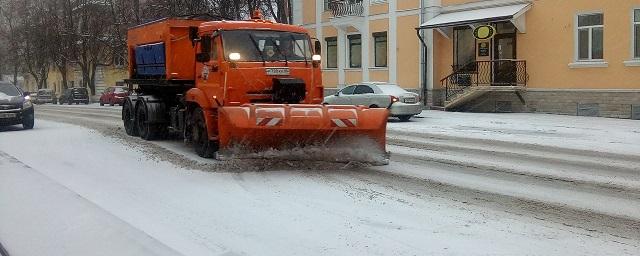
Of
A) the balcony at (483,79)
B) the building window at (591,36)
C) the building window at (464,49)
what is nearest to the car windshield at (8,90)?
the balcony at (483,79)

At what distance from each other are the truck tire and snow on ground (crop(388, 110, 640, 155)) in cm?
700

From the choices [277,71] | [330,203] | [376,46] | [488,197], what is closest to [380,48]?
[376,46]

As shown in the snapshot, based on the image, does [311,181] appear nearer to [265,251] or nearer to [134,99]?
[265,251]

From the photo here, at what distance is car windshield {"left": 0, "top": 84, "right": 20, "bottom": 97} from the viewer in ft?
63.4

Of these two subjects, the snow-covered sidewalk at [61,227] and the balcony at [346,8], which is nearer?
the snow-covered sidewalk at [61,227]

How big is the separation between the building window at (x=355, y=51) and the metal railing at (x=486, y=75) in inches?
259

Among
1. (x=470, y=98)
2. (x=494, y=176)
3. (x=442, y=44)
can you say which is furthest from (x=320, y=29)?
(x=494, y=176)

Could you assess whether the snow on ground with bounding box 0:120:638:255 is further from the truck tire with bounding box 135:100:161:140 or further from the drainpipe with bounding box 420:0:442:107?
the drainpipe with bounding box 420:0:442:107

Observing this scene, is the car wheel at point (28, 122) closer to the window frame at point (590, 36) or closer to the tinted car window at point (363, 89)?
the tinted car window at point (363, 89)

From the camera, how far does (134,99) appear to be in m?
17.1

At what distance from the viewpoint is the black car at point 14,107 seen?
18828 millimetres

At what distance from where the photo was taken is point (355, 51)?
113 feet

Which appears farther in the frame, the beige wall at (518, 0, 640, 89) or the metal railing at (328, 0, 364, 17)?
the metal railing at (328, 0, 364, 17)

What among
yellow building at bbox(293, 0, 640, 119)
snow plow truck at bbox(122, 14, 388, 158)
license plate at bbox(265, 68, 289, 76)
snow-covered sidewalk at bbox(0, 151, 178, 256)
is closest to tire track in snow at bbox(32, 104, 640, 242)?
snow plow truck at bbox(122, 14, 388, 158)
